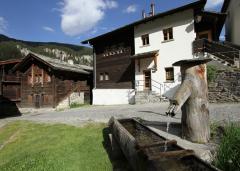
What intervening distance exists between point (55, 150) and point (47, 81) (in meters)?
21.9

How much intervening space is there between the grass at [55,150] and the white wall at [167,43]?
12010 millimetres

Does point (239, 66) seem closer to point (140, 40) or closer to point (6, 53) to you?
point (140, 40)

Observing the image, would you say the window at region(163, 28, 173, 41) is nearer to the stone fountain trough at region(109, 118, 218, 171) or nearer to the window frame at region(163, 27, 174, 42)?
the window frame at region(163, 27, 174, 42)

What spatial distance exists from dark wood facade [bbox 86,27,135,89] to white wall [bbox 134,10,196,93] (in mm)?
1203

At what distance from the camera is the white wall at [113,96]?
23.0 m

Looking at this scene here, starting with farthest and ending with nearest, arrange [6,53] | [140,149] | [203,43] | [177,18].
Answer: [6,53] < [177,18] < [203,43] < [140,149]

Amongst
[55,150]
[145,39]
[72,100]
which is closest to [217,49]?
[145,39]

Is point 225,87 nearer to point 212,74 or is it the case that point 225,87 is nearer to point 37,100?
point 212,74

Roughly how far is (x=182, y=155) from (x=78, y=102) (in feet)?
83.5

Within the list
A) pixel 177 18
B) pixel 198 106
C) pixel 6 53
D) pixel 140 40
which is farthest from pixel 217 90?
pixel 6 53

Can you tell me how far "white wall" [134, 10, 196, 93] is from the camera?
19531mm

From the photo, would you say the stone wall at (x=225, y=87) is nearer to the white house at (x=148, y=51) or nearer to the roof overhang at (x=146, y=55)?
the white house at (x=148, y=51)

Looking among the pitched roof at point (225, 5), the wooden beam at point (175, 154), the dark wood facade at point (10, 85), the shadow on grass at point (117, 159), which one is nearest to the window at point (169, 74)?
the pitched roof at point (225, 5)

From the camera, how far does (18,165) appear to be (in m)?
6.41
